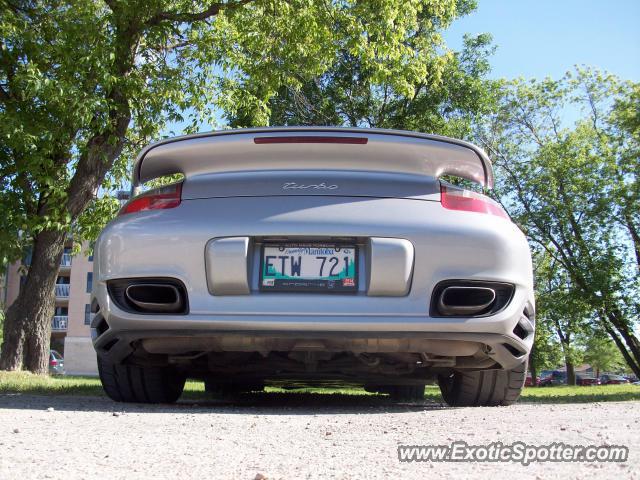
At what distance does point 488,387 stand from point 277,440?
1.94 metres

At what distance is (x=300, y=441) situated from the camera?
9.33 ft

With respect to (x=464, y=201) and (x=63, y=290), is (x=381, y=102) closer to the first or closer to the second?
(x=464, y=201)

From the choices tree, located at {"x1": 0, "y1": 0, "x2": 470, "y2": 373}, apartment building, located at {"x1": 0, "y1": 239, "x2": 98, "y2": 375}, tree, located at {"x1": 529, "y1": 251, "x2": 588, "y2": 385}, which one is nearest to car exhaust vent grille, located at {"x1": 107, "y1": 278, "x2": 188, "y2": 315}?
tree, located at {"x1": 0, "y1": 0, "x2": 470, "y2": 373}

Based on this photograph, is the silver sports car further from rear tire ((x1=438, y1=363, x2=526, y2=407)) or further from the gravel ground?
the gravel ground

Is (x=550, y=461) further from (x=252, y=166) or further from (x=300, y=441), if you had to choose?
(x=252, y=166)

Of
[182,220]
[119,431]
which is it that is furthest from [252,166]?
[119,431]

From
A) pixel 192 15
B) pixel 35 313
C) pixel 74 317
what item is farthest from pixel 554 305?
pixel 74 317

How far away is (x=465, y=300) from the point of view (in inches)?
152

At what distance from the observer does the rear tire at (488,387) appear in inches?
172

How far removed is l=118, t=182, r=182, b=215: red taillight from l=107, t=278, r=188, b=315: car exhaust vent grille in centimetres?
42

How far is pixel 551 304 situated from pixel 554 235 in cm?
368

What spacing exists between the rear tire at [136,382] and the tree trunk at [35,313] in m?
6.74

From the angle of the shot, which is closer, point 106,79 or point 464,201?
point 464,201

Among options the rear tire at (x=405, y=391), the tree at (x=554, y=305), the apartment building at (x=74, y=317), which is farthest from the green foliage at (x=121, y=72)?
the apartment building at (x=74, y=317)
